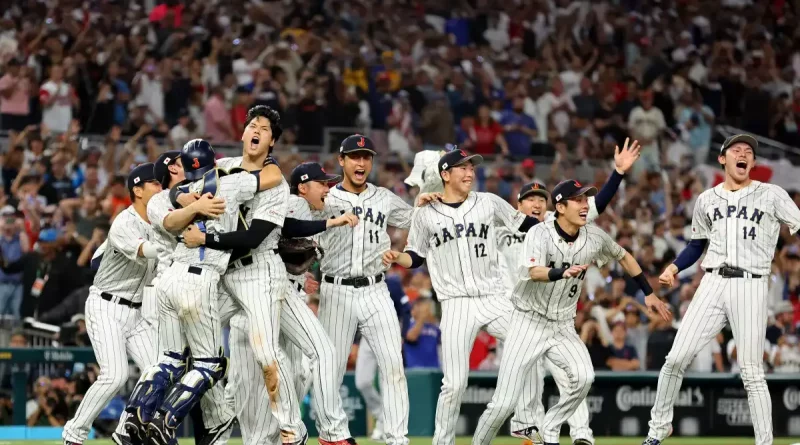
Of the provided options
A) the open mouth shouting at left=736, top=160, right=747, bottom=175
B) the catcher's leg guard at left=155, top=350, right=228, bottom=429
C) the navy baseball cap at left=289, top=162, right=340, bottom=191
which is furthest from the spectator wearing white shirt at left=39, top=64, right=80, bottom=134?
the open mouth shouting at left=736, top=160, right=747, bottom=175

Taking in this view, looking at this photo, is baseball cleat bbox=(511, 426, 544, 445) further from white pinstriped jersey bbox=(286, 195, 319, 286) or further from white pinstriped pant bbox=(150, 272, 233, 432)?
white pinstriped pant bbox=(150, 272, 233, 432)

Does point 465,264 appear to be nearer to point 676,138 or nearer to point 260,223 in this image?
point 260,223

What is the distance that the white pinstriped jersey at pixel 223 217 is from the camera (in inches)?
341

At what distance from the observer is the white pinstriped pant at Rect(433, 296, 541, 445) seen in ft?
31.4

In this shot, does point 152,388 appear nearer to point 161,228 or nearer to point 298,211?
point 161,228

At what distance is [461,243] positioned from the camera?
9930 mm

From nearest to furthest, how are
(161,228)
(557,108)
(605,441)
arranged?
(161,228), (605,441), (557,108)

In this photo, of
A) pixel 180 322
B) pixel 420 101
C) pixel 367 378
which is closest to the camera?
pixel 180 322

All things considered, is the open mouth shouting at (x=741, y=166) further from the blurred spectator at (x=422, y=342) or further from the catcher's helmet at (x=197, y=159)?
the blurred spectator at (x=422, y=342)

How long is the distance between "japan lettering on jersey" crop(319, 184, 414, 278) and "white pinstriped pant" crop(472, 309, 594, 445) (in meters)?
1.16

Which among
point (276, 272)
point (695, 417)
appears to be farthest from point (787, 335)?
point (276, 272)

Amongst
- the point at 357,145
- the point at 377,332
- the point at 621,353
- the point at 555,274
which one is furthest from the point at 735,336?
the point at 621,353

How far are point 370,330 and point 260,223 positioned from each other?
1403 mm

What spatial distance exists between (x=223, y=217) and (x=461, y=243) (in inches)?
79.3
